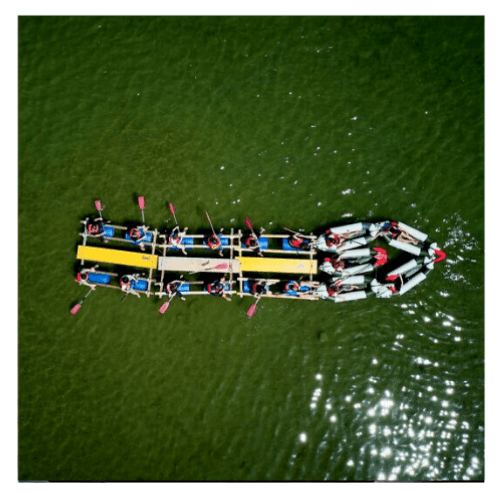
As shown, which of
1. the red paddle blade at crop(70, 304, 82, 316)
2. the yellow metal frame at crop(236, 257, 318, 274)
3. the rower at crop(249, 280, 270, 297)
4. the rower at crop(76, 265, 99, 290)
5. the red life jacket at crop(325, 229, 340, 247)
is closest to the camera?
the red life jacket at crop(325, 229, 340, 247)

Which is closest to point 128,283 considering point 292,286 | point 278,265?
point 278,265

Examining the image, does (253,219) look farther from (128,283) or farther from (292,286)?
(128,283)

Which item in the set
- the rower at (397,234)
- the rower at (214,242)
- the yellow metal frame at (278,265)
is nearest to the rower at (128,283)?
the rower at (214,242)

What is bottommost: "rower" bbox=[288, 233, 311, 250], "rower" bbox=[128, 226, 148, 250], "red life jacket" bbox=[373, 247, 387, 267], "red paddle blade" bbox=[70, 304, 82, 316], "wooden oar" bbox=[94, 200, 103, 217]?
"red paddle blade" bbox=[70, 304, 82, 316]

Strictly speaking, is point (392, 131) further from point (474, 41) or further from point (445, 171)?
point (474, 41)

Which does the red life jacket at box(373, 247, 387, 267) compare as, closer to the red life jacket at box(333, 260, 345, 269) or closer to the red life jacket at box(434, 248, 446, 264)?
the red life jacket at box(333, 260, 345, 269)

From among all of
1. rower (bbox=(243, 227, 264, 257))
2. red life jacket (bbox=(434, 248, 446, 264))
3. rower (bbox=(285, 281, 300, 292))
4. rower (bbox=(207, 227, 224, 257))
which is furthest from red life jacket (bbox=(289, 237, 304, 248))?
red life jacket (bbox=(434, 248, 446, 264))
